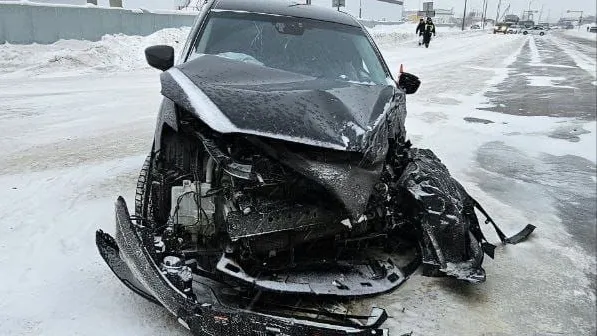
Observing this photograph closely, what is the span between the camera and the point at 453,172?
6.00 meters

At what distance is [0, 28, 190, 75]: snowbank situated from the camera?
13.1 m

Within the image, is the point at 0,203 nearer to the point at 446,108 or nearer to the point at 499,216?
the point at 499,216

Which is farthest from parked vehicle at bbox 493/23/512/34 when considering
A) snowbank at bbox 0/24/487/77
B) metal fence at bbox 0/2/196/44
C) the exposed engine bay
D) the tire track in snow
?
the exposed engine bay

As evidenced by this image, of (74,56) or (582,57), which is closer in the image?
(74,56)

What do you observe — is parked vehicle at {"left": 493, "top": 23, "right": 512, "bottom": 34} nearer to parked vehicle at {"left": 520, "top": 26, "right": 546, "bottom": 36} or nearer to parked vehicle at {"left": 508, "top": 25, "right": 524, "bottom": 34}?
parked vehicle at {"left": 508, "top": 25, "right": 524, "bottom": 34}

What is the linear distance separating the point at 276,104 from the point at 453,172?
385cm

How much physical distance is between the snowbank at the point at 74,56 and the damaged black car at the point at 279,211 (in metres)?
10.2

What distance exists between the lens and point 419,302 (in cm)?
317

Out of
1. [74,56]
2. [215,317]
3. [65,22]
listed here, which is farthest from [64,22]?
[215,317]

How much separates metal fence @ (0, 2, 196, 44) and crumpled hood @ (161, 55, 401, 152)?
1287 cm

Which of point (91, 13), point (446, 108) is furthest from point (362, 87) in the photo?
point (91, 13)

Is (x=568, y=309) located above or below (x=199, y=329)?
below

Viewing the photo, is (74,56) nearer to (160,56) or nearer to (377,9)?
(160,56)

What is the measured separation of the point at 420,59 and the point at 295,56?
19.7m
